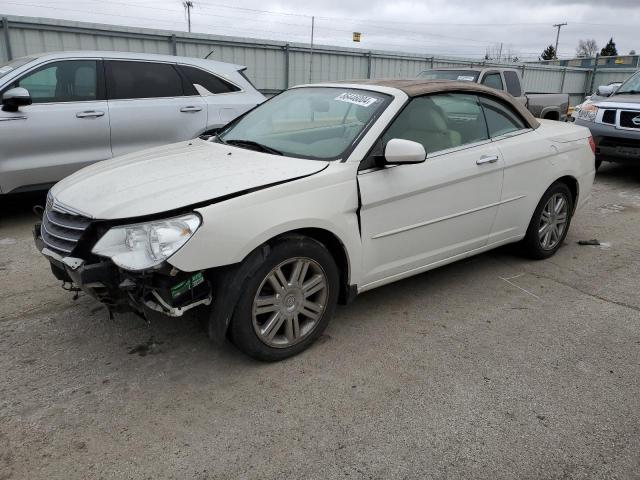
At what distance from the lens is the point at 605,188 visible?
827cm

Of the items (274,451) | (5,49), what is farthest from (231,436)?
(5,49)

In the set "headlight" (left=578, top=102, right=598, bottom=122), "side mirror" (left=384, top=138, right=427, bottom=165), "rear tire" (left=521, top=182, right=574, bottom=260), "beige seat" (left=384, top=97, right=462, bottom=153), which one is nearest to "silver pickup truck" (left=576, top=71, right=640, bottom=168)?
"headlight" (left=578, top=102, right=598, bottom=122)

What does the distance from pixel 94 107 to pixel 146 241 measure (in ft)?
13.0

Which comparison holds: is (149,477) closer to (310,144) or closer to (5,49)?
(310,144)

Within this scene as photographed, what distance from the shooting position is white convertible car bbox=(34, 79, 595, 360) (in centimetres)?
273

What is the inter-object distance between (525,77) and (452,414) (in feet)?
74.6

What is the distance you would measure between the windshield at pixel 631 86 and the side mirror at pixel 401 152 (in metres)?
7.71

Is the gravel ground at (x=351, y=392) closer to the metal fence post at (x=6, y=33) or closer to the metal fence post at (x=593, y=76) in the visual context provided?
the metal fence post at (x=6, y=33)

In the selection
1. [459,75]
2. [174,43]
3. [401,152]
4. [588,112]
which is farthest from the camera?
[174,43]

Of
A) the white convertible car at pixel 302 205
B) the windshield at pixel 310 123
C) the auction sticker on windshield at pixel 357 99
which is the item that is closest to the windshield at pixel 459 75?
the white convertible car at pixel 302 205

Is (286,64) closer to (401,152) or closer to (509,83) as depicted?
(509,83)

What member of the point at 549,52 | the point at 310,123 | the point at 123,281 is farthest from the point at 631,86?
the point at 549,52

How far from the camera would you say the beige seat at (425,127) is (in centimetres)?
363

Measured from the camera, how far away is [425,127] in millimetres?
3779
